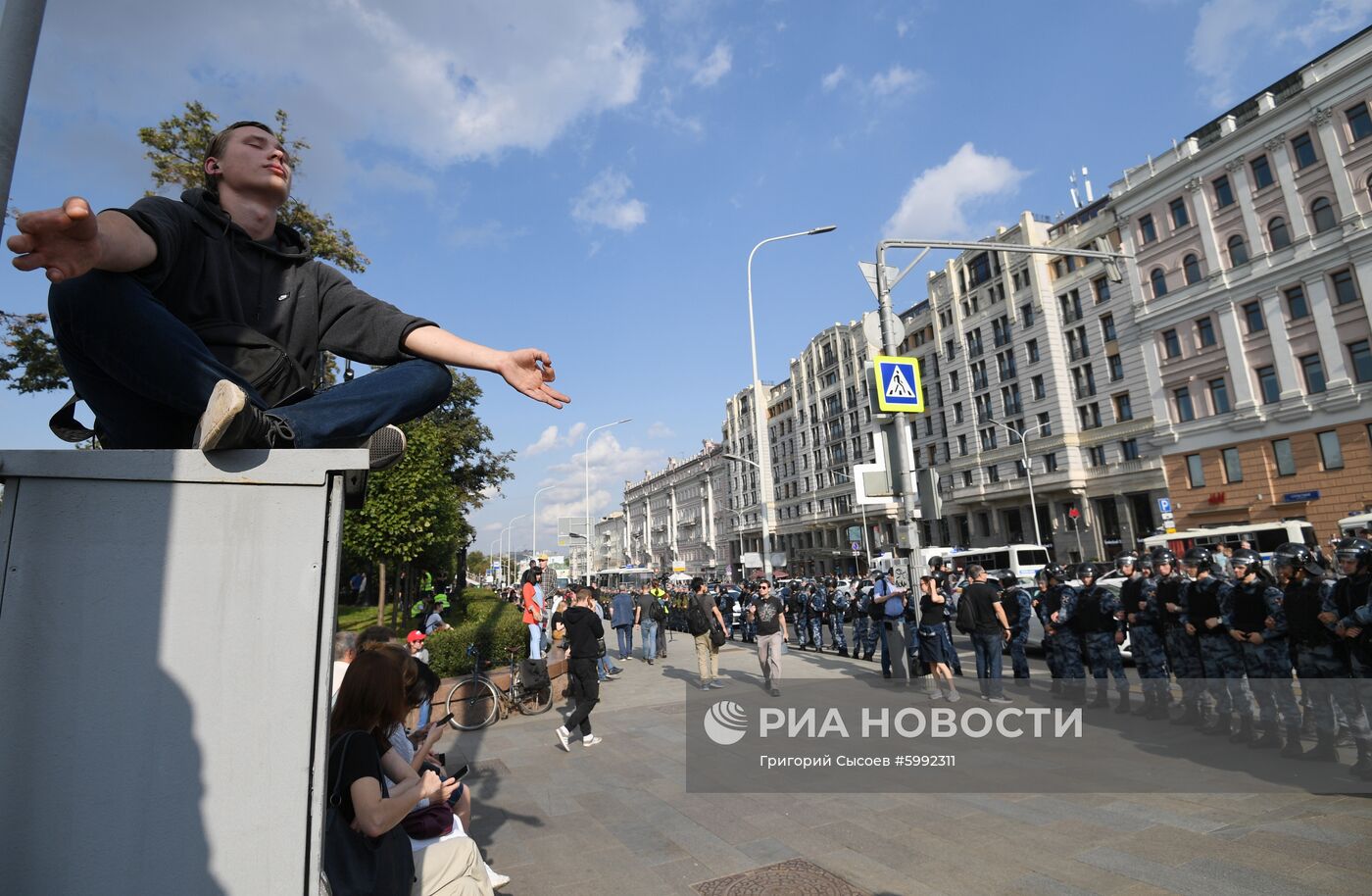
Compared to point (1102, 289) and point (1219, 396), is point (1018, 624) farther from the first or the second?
point (1102, 289)

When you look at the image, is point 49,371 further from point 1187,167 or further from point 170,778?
point 1187,167

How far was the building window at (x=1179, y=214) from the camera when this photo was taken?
36281mm

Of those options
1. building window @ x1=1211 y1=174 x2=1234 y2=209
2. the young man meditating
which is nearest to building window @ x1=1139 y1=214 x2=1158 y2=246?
building window @ x1=1211 y1=174 x2=1234 y2=209

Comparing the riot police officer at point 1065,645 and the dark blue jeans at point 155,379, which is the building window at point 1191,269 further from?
→ the dark blue jeans at point 155,379

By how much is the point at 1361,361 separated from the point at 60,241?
4126 centimetres

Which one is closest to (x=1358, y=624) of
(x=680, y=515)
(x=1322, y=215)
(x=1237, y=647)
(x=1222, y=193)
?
(x=1237, y=647)

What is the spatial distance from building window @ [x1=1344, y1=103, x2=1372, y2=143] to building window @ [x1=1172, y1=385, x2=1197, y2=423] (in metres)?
12.6

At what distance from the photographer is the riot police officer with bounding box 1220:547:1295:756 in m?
6.87

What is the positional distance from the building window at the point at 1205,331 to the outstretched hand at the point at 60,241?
44.2 m

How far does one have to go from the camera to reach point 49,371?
15.9m

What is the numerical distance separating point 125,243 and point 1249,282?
142 ft

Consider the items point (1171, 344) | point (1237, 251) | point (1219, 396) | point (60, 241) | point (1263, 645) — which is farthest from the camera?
point (1171, 344)

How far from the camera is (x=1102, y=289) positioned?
43.1 m

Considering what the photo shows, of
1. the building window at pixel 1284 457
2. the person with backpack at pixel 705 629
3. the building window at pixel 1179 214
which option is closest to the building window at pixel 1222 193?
the building window at pixel 1179 214
